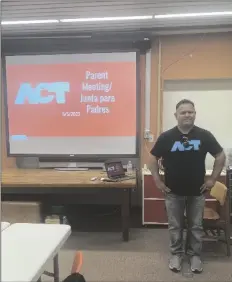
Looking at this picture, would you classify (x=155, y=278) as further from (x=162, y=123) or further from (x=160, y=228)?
(x=162, y=123)

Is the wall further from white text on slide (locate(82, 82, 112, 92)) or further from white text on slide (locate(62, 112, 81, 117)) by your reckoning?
white text on slide (locate(62, 112, 81, 117))

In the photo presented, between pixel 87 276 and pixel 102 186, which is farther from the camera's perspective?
pixel 102 186

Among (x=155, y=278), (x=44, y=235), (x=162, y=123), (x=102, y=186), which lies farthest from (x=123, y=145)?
(x=44, y=235)

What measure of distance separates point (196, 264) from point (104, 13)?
2732mm

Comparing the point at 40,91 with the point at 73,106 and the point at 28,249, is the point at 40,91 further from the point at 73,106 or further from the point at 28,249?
the point at 28,249

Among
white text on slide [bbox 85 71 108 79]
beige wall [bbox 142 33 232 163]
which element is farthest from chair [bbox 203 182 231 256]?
white text on slide [bbox 85 71 108 79]

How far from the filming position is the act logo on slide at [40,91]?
427 cm

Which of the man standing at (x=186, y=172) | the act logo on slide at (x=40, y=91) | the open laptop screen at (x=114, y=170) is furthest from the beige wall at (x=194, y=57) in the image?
the man standing at (x=186, y=172)

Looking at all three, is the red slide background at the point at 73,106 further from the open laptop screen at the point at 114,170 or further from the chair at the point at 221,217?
the chair at the point at 221,217

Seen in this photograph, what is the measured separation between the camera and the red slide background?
165 inches

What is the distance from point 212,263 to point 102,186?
1.35 m

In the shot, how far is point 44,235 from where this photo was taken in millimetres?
1886

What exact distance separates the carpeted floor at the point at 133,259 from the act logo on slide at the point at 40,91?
6.00 feet

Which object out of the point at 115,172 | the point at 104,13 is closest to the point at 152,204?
the point at 115,172
